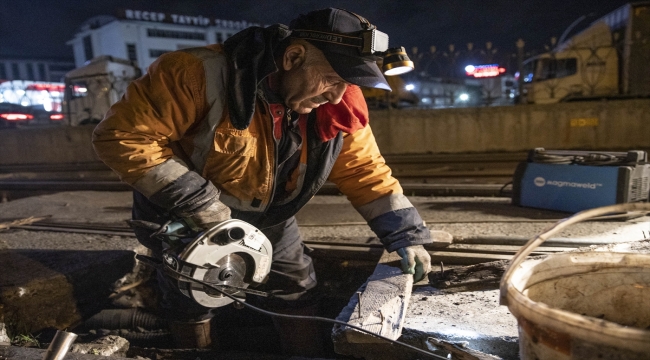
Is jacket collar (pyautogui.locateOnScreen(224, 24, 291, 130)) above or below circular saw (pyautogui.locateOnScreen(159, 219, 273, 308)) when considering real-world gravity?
above

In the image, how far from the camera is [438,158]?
9977 mm

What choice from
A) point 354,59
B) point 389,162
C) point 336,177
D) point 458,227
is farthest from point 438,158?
point 354,59

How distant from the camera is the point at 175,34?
4381cm

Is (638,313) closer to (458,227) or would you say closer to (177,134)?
(177,134)

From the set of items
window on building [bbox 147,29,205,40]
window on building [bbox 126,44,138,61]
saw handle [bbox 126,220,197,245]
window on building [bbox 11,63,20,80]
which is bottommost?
saw handle [bbox 126,220,197,245]

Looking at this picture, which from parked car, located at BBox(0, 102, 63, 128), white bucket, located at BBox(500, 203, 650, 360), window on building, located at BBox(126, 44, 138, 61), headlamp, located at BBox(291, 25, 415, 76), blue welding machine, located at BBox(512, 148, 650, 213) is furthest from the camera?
window on building, located at BBox(126, 44, 138, 61)

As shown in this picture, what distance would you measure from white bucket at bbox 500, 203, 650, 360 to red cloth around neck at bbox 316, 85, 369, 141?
1341mm

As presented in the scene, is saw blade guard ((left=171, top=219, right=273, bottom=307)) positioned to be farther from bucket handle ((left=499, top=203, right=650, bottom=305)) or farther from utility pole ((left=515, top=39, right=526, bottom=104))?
utility pole ((left=515, top=39, right=526, bottom=104))

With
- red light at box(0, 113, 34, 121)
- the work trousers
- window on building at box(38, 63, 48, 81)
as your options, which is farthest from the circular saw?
window on building at box(38, 63, 48, 81)

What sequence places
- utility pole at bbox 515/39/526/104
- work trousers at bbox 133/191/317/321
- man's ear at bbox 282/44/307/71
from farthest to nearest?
utility pole at bbox 515/39/526/104, work trousers at bbox 133/191/317/321, man's ear at bbox 282/44/307/71

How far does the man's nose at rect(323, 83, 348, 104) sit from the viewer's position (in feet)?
7.69

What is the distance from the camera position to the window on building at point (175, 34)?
139 feet

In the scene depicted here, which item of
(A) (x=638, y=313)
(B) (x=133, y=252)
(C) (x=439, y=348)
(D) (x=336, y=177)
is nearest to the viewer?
(A) (x=638, y=313)

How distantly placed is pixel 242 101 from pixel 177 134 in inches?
Result: 15.7
